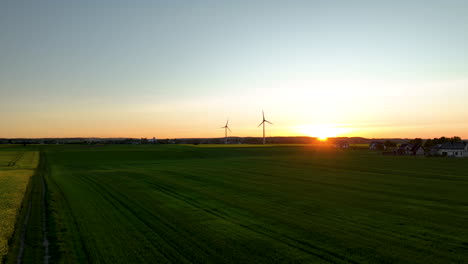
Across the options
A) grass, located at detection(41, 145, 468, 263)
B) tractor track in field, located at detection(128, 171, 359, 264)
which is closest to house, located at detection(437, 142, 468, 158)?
grass, located at detection(41, 145, 468, 263)

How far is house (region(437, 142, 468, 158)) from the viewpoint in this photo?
10481cm

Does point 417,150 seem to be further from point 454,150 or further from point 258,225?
point 258,225

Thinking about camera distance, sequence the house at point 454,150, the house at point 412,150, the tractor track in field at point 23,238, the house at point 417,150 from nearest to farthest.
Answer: the tractor track in field at point 23,238 → the house at point 454,150 → the house at point 412,150 → the house at point 417,150

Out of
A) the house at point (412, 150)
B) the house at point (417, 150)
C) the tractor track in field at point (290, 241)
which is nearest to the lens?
the tractor track in field at point (290, 241)

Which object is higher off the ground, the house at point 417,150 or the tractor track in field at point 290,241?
the house at point 417,150

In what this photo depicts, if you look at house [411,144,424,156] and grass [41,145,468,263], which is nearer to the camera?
grass [41,145,468,263]

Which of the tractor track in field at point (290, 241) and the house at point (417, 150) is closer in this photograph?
the tractor track in field at point (290, 241)

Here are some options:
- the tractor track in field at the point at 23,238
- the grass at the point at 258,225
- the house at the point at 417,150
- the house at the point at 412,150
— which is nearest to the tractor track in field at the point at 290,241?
the grass at the point at 258,225

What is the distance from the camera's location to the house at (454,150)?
104812mm

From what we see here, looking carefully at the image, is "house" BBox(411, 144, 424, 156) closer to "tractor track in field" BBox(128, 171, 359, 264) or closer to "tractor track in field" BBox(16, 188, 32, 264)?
"tractor track in field" BBox(128, 171, 359, 264)

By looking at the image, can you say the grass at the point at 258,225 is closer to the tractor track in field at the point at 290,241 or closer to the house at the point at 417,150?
the tractor track in field at the point at 290,241

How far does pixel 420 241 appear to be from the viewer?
15188 mm

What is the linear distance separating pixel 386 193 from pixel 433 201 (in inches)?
181

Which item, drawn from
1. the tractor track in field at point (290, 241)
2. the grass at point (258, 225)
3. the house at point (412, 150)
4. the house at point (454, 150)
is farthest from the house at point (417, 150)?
the tractor track in field at point (290, 241)
